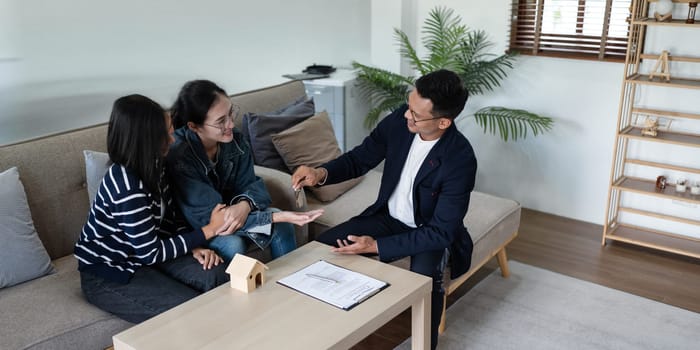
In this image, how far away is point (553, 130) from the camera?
3.92 m

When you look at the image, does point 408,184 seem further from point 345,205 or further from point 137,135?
point 137,135

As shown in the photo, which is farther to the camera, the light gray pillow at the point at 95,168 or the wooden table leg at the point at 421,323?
the light gray pillow at the point at 95,168

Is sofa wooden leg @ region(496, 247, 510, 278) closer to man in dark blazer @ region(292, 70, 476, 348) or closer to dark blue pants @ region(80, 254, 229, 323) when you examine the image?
man in dark blazer @ region(292, 70, 476, 348)

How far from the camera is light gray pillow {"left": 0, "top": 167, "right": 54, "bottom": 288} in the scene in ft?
7.19

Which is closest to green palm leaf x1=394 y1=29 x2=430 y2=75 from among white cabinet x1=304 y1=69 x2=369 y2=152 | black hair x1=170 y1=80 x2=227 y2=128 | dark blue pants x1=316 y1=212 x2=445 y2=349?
white cabinet x1=304 y1=69 x2=369 y2=152

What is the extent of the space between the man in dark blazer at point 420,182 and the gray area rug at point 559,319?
1.10 ft

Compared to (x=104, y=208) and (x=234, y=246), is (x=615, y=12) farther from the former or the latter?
(x=104, y=208)

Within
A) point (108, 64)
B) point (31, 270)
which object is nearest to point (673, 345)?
point (31, 270)

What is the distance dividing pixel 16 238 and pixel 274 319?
1.01 m

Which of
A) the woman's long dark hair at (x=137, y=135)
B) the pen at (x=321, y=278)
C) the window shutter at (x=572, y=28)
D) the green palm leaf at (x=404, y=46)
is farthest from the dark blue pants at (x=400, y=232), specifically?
the window shutter at (x=572, y=28)

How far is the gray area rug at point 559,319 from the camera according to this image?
2676 mm

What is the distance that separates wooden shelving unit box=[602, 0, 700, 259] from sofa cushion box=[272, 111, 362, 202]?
149 centimetres

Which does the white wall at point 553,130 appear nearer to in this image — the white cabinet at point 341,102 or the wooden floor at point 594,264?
the wooden floor at point 594,264

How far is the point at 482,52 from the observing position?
4.09m
